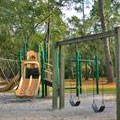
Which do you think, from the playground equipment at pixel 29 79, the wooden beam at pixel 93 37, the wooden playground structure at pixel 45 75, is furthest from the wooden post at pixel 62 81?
the playground equipment at pixel 29 79

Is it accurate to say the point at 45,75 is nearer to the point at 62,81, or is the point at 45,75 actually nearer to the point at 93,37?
the point at 62,81

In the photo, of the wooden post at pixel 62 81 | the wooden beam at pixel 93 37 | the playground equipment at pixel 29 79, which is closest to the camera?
the wooden beam at pixel 93 37

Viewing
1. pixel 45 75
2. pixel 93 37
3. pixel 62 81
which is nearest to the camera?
pixel 93 37

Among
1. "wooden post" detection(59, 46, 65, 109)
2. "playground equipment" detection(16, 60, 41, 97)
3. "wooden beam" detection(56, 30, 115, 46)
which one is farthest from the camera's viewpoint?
"playground equipment" detection(16, 60, 41, 97)

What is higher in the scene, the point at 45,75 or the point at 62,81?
the point at 45,75

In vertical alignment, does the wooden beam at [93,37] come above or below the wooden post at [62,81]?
above

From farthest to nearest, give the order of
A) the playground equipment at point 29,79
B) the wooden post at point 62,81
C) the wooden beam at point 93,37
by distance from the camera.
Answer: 1. the playground equipment at point 29,79
2. the wooden post at point 62,81
3. the wooden beam at point 93,37

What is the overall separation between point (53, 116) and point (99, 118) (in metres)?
1.15

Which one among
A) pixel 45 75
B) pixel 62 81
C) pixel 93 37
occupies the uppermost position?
pixel 93 37

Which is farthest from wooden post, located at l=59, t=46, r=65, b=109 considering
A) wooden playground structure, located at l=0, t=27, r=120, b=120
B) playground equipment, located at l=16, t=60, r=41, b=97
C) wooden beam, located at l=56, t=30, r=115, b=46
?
playground equipment, located at l=16, t=60, r=41, b=97

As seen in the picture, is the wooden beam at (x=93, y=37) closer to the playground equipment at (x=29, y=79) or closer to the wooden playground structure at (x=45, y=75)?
the wooden playground structure at (x=45, y=75)

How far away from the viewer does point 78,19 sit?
47.4m

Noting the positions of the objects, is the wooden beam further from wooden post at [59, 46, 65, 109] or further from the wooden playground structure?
wooden post at [59, 46, 65, 109]

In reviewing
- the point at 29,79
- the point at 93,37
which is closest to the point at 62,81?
the point at 93,37
